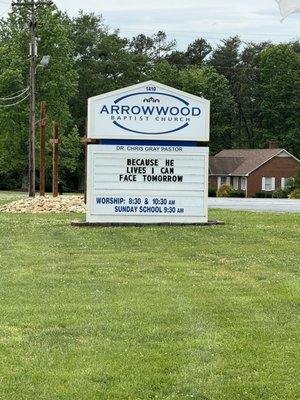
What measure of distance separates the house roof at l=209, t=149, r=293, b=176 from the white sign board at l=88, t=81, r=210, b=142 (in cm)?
5187

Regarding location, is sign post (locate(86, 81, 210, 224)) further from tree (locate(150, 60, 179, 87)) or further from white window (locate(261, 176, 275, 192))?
tree (locate(150, 60, 179, 87))

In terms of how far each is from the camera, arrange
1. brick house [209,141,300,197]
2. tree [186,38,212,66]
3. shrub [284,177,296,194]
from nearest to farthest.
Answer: shrub [284,177,296,194] < brick house [209,141,300,197] < tree [186,38,212,66]

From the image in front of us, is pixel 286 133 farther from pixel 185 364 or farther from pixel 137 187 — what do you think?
pixel 185 364

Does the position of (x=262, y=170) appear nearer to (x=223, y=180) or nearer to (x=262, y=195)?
(x=262, y=195)

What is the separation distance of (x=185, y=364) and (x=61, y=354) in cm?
107

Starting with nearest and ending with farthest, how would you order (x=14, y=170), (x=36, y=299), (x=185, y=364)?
(x=185, y=364)
(x=36, y=299)
(x=14, y=170)

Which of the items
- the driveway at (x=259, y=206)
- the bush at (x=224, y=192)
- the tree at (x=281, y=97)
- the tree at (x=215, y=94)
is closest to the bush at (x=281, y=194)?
the bush at (x=224, y=192)

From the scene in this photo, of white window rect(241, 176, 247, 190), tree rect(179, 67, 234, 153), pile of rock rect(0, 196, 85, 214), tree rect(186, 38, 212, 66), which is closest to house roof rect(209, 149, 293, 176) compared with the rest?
white window rect(241, 176, 247, 190)

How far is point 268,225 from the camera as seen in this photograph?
65.6 feet

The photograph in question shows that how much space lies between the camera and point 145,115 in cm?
1975

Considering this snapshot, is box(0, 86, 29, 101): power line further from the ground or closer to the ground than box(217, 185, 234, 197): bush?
further from the ground

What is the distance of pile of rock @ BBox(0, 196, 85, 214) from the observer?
83.9 feet

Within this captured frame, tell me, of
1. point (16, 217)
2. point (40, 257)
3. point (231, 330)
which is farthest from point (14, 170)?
point (231, 330)

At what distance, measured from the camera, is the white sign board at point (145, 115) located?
19672mm
